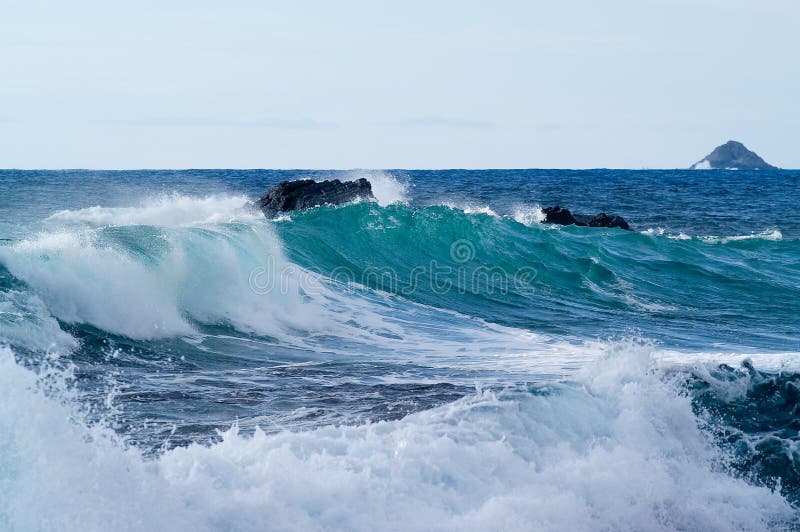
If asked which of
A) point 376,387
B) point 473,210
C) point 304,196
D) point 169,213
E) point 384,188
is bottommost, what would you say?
point 376,387

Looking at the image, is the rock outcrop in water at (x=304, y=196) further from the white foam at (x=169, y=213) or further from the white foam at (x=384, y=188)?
the white foam at (x=384, y=188)

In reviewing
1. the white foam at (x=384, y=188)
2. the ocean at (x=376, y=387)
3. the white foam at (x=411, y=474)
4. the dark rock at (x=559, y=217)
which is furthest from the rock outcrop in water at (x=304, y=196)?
the white foam at (x=411, y=474)

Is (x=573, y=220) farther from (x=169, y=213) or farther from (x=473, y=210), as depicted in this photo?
(x=169, y=213)

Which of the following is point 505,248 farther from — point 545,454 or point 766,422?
point 545,454

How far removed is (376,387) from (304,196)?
14337 millimetres

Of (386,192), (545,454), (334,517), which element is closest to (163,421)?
(334,517)

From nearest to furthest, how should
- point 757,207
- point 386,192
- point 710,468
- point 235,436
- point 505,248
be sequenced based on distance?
point 235,436, point 710,468, point 505,248, point 386,192, point 757,207

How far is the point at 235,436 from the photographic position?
226 inches

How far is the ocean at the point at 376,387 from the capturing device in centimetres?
499

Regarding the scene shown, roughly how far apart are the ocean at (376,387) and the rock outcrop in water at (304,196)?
10.1ft

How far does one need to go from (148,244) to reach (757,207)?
34823 millimetres

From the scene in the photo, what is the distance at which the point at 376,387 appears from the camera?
26.8 feet

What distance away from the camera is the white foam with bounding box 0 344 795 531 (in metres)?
4.64
